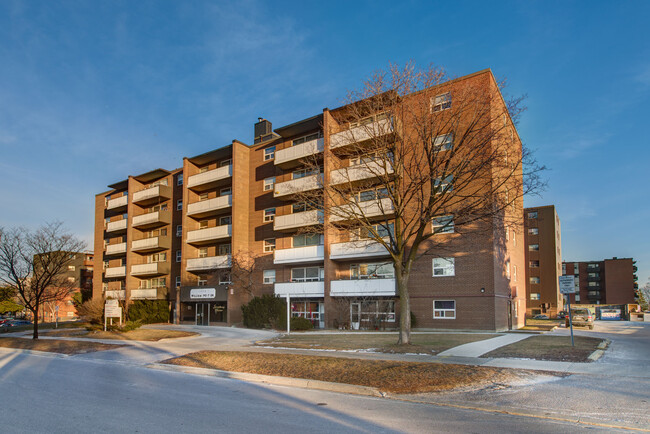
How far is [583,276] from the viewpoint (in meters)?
120

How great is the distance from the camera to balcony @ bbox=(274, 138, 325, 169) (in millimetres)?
33562

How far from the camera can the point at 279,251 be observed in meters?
35.8

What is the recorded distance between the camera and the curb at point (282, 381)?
33.1ft

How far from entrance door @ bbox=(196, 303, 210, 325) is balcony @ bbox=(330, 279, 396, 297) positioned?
46.6ft

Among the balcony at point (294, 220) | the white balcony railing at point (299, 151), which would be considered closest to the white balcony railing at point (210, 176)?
the white balcony railing at point (299, 151)

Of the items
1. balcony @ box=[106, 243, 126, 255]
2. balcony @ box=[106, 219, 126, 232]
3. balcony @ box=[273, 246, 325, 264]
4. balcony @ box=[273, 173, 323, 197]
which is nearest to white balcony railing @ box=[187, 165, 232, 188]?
balcony @ box=[273, 173, 323, 197]

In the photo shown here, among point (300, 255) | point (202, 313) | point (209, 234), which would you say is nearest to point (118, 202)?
point (209, 234)

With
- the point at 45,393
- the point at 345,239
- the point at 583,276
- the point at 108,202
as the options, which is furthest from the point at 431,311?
the point at 583,276

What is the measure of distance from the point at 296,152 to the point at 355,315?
1247 centimetres

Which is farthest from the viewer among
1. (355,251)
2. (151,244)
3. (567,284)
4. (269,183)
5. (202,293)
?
(151,244)

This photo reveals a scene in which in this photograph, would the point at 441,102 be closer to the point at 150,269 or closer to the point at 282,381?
the point at 282,381

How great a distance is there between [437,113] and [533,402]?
11.6m

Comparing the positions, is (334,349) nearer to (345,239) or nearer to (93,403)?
(93,403)

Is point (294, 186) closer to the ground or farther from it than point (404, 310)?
farther from it
